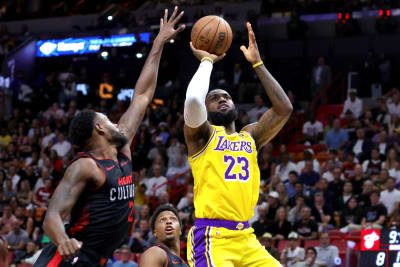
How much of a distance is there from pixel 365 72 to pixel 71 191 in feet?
51.4

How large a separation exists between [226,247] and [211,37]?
6.41 feet

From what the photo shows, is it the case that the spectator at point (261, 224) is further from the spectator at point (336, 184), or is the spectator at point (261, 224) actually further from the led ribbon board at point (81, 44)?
the led ribbon board at point (81, 44)

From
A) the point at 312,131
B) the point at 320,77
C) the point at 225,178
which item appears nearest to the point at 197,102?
the point at 225,178

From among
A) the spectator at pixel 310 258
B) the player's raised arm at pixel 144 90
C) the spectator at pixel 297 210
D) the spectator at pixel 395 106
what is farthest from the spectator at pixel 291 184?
the player's raised arm at pixel 144 90

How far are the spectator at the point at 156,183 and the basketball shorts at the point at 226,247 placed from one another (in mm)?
9982

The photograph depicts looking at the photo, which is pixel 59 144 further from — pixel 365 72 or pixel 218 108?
pixel 218 108

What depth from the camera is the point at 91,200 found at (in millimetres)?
4602

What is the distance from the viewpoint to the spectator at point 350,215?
488 inches

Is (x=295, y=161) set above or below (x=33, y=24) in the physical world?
below

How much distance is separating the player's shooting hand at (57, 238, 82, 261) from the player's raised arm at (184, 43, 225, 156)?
1.88 metres

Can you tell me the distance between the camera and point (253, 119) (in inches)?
690

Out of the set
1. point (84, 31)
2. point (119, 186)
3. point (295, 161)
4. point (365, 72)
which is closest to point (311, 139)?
point (295, 161)

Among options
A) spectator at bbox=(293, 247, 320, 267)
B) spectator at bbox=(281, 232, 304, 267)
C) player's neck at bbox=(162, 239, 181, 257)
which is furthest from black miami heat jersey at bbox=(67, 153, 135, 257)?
spectator at bbox=(281, 232, 304, 267)

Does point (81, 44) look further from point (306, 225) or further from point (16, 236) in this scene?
point (306, 225)
